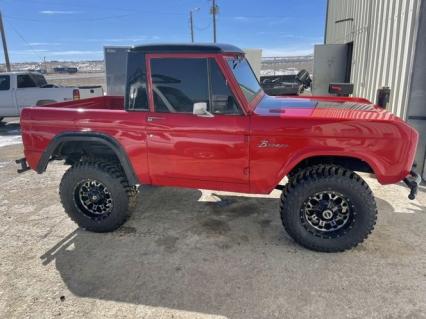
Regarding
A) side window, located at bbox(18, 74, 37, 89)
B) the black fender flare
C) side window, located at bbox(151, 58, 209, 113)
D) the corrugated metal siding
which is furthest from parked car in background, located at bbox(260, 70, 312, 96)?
side window, located at bbox(18, 74, 37, 89)

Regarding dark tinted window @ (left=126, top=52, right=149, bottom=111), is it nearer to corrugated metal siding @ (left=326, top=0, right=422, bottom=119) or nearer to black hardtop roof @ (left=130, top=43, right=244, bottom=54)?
black hardtop roof @ (left=130, top=43, right=244, bottom=54)

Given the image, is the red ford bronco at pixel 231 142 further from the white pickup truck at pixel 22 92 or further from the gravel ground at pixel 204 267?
the white pickup truck at pixel 22 92

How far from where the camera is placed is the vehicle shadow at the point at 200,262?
289cm

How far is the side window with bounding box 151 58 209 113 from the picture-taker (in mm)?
3459

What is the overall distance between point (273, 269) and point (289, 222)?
1.78ft

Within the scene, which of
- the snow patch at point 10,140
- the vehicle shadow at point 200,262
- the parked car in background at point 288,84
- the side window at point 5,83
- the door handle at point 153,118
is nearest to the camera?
the vehicle shadow at point 200,262

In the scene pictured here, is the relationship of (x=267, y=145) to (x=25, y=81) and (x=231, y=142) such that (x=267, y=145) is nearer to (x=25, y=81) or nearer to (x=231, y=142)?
(x=231, y=142)

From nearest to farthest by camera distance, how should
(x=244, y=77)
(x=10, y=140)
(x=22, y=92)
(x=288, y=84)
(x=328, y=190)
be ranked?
1. (x=328, y=190)
2. (x=244, y=77)
3. (x=10, y=140)
4. (x=288, y=84)
5. (x=22, y=92)

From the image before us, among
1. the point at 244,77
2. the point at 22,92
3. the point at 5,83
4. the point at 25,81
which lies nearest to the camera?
the point at 244,77

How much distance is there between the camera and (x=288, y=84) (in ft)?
35.0

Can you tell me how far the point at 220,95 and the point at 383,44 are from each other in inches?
228

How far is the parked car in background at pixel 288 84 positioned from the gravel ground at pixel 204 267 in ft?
16.4

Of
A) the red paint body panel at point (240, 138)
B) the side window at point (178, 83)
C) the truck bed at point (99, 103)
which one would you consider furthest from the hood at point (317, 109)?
the truck bed at point (99, 103)

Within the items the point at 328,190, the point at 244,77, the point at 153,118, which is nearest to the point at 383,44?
A: the point at 244,77
